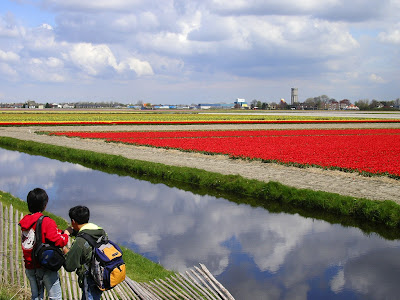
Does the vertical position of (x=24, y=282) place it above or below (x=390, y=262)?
above

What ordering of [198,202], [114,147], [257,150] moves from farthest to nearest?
[114,147], [257,150], [198,202]

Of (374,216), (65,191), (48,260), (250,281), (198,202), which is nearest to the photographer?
(48,260)

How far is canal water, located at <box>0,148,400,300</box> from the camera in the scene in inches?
384

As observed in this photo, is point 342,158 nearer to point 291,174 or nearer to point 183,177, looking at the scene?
point 291,174

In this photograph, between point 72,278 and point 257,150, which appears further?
point 257,150

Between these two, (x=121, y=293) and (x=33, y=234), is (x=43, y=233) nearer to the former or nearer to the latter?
(x=33, y=234)

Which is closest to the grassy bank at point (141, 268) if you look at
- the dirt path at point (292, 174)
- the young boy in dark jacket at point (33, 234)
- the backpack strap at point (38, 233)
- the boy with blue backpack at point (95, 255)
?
the young boy in dark jacket at point (33, 234)

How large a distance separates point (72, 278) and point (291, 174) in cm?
1615

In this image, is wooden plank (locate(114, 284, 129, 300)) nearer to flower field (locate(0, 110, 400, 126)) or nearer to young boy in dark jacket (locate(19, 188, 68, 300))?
young boy in dark jacket (locate(19, 188, 68, 300))

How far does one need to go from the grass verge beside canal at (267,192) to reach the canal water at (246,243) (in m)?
1.15

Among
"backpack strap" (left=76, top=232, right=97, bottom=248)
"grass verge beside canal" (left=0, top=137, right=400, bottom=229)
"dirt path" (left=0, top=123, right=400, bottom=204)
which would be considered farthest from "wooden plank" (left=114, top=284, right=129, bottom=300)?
"dirt path" (left=0, top=123, right=400, bottom=204)

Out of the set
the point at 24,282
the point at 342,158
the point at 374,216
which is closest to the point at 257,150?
the point at 342,158

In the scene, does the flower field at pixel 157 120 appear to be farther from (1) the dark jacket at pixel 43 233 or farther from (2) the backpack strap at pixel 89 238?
(2) the backpack strap at pixel 89 238

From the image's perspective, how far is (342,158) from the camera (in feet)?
89.1
